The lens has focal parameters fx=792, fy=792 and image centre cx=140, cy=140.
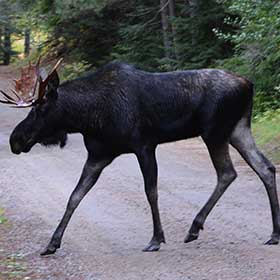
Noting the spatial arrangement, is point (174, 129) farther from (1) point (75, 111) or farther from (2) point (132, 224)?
(2) point (132, 224)

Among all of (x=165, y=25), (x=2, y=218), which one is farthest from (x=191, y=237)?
(x=165, y=25)

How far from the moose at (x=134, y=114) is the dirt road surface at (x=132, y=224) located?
0.34 m

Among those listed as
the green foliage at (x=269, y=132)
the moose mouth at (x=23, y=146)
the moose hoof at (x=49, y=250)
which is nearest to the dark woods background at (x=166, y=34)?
the green foliage at (x=269, y=132)

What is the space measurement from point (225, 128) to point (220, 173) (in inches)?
24.8

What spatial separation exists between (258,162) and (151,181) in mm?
1257

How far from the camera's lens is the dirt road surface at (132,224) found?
7488mm

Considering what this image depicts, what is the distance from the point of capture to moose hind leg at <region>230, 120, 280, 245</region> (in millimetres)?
8469

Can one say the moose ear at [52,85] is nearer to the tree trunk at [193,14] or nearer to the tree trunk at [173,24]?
the tree trunk at [193,14]

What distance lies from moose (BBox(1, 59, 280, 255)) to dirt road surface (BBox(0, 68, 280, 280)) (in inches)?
13.2

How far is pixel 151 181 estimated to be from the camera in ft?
26.8

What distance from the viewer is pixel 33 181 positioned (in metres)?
13.5

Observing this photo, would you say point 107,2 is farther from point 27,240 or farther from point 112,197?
point 27,240

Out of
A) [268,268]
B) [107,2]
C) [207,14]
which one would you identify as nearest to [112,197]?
[268,268]

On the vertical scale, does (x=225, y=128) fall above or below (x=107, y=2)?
above
